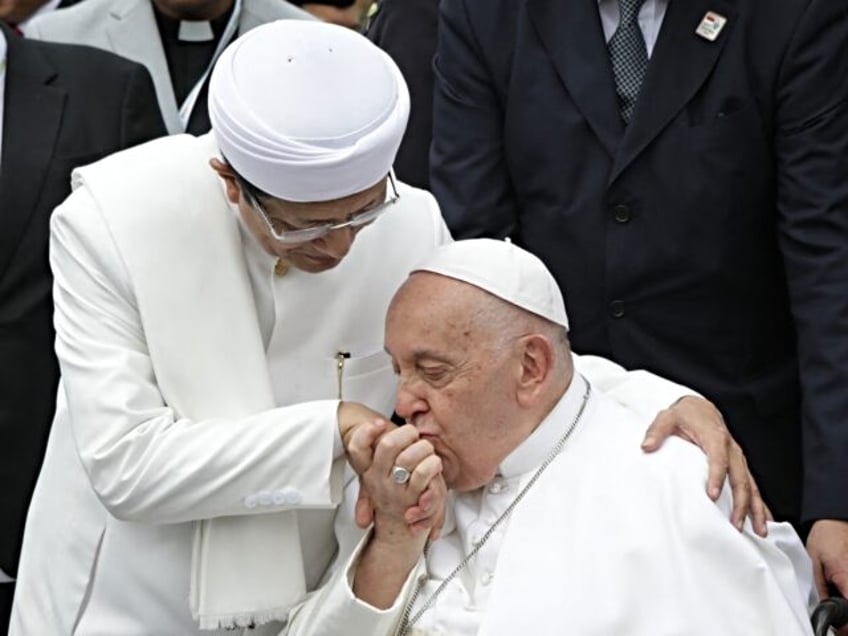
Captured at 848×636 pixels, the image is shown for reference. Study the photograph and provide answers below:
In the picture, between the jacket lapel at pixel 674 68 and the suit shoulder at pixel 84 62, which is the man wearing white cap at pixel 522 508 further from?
the suit shoulder at pixel 84 62

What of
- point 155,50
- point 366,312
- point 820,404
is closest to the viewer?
point 366,312

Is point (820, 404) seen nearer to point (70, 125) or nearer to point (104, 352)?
point (104, 352)

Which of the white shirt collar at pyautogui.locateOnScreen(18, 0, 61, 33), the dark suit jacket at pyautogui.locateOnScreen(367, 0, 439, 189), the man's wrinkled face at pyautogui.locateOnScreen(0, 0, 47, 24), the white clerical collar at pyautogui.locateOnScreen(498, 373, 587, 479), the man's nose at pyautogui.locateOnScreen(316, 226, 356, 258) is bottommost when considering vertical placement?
the white shirt collar at pyautogui.locateOnScreen(18, 0, 61, 33)

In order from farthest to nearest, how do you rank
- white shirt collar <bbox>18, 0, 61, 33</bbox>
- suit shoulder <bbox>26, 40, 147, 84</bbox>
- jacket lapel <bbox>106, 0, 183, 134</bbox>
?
white shirt collar <bbox>18, 0, 61, 33</bbox>
jacket lapel <bbox>106, 0, 183, 134</bbox>
suit shoulder <bbox>26, 40, 147, 84</bbox>

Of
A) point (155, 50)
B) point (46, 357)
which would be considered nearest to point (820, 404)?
point (46, 357)

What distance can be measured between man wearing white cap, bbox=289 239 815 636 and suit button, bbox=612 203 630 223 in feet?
2.25

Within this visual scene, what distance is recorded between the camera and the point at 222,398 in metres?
4.28

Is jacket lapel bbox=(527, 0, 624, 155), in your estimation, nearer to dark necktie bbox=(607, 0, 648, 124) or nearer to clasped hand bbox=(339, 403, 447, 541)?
dark necktie bbox=(607, 0, 648, 124)

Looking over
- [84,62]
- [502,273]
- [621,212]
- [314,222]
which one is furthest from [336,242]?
[84,62]

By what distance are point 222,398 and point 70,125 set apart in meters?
1.83

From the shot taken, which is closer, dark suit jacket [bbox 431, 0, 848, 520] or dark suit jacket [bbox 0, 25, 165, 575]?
dark suit jacket [bbox 431, 0, 848, 520]

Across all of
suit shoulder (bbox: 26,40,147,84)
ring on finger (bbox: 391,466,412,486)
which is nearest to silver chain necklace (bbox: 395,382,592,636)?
ring on finger (bbox: 391,466,412,486)

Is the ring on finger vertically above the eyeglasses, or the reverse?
the eyeglasses

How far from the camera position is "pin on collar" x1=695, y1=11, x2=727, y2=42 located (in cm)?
500
